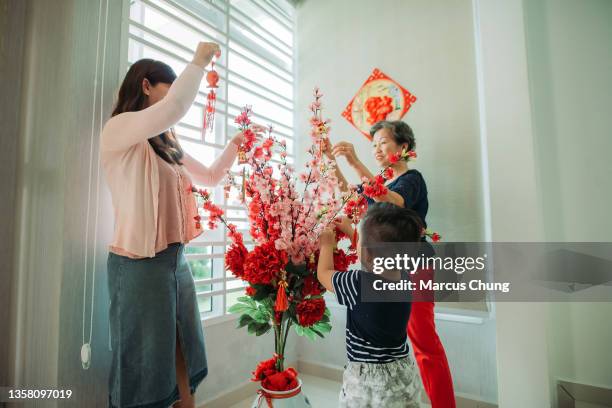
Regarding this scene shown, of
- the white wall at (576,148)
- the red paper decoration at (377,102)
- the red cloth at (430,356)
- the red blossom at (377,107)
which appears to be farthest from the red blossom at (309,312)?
the red blossom at (377,107)

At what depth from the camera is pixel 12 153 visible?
114 cm

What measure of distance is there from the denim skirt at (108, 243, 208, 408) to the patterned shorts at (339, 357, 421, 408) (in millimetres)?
586

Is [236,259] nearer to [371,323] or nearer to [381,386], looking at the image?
[371,323]

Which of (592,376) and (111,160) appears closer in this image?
(111,160)

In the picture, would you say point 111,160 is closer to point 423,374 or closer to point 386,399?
point 386,399

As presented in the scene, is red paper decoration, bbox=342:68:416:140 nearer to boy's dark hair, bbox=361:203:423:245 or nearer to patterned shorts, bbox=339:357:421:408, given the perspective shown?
boy's dark hair, bbox=361:203:423:245

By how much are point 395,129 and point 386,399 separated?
1148mm

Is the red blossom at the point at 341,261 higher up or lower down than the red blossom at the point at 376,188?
lower down

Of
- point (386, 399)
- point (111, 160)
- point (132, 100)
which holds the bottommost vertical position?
point (386, 399)

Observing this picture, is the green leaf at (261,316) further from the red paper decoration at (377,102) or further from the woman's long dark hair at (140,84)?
the red paper decoration at (377,102)

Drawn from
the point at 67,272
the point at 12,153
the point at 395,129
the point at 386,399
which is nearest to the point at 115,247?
the point at 67,272

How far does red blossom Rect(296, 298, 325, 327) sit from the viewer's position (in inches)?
37.0

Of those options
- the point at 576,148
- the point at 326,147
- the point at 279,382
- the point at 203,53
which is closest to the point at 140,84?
the point at 203,53

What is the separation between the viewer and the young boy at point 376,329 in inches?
39.2
